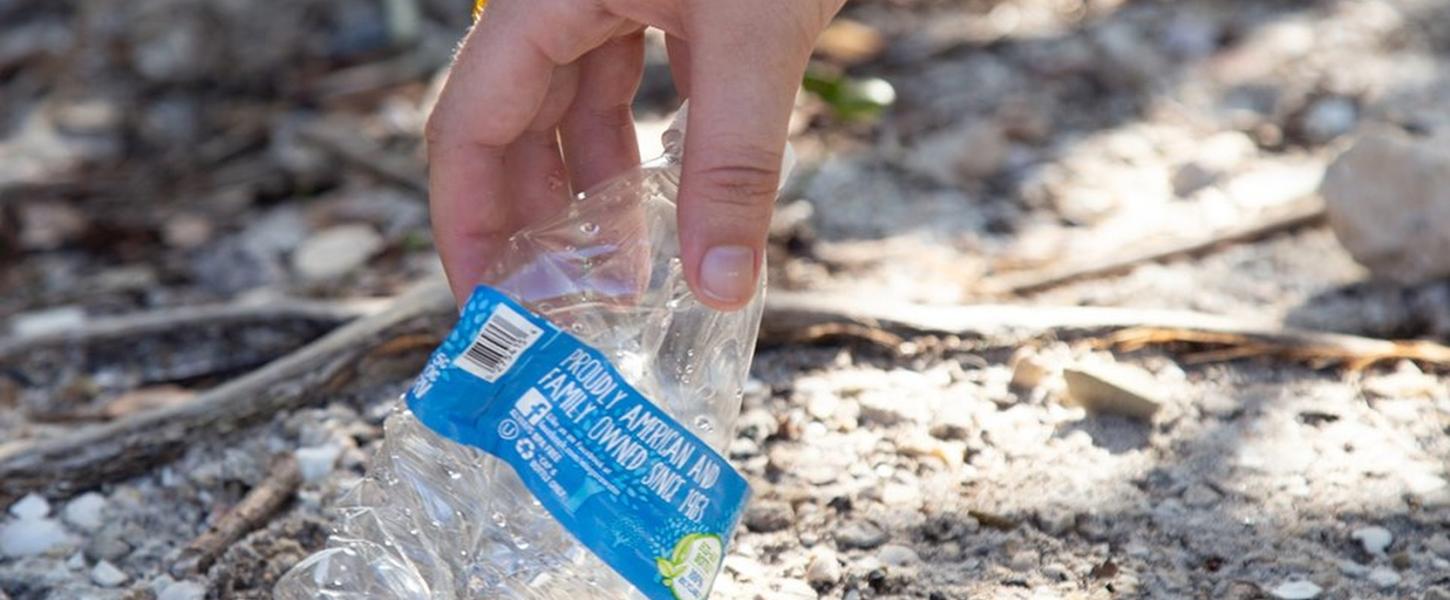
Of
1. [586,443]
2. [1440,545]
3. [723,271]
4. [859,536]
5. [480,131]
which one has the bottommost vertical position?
[1440,545]

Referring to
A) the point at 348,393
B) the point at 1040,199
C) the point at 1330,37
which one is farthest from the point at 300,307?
the point at 1330,37

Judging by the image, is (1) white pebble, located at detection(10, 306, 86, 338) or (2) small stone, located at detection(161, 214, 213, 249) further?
(2) small stone, located at detection(161, 214, 213, 249)

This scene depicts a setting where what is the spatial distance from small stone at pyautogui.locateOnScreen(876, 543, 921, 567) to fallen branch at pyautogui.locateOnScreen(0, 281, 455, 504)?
705mm

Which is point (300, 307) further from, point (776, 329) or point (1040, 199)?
point (1040, 199)

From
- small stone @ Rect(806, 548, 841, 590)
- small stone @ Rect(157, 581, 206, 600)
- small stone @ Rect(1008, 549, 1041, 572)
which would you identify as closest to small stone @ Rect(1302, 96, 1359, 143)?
small stone @ Rect(1008, 549, 1041, 572)

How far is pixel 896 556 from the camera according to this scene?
68.2 inches

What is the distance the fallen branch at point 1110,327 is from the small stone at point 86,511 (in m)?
0.86

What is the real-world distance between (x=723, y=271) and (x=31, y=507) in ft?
3.57

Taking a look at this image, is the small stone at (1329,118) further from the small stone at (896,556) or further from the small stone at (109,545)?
the small stone at (109,545)

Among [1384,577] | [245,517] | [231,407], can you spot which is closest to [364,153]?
[231,407]

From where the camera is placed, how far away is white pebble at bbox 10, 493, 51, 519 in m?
1.95

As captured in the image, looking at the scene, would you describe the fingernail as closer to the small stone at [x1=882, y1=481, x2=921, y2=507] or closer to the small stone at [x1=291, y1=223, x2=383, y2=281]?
the small stone at [x1=882, y1=481, x2=921, y2=507]

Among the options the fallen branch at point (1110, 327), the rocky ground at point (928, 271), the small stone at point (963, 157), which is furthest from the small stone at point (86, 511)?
the small stone at point (963, 157)

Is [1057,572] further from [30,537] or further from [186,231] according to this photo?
[186,231]
